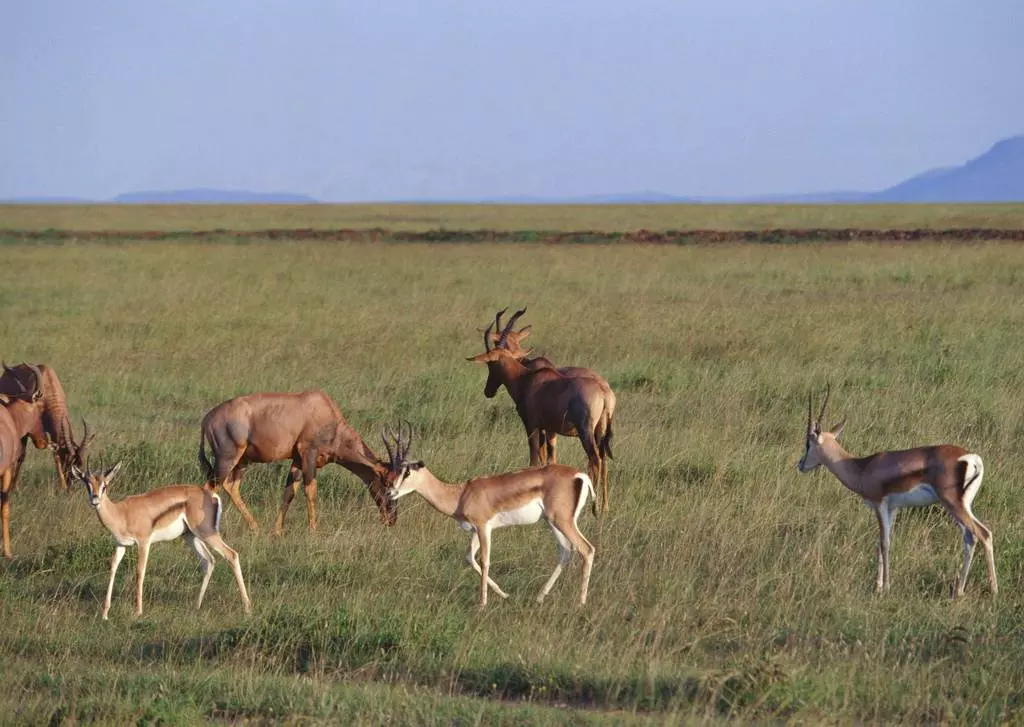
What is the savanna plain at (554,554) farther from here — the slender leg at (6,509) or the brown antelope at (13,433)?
the brown antelope at (13,433)

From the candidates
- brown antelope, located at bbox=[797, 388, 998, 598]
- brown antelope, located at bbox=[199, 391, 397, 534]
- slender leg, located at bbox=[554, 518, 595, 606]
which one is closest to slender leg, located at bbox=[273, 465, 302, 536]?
brown antelope, located at bbox=[199, 391, 397, 534]

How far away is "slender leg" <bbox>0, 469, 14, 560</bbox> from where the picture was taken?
9.27m

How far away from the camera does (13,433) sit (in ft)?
32.4

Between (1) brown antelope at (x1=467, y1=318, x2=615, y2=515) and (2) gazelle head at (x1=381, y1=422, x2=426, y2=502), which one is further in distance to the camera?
(1) brown antelope at (x1=467, y1=318, x2=615, y2=515)

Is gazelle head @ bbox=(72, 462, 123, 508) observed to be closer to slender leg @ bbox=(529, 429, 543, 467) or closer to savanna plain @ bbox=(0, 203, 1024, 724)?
savanna plain @ bbox=(0, 203, 1024, 724)

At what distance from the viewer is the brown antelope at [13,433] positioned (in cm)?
941

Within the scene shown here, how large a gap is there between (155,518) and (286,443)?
7.34 feet

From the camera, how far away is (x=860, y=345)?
18203mm

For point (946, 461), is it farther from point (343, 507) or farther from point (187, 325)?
point (187, 325)

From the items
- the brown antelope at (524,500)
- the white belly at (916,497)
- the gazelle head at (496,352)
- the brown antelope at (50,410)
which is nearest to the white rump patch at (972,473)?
the white belly at (916,497)

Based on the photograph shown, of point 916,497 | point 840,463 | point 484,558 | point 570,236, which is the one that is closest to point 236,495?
point 484,558

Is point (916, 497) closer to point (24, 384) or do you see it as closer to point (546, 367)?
point (546, 367)

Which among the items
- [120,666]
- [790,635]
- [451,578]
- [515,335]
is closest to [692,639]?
[790,635]

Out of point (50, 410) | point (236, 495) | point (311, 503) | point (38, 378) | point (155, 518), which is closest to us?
point (155, 518)
